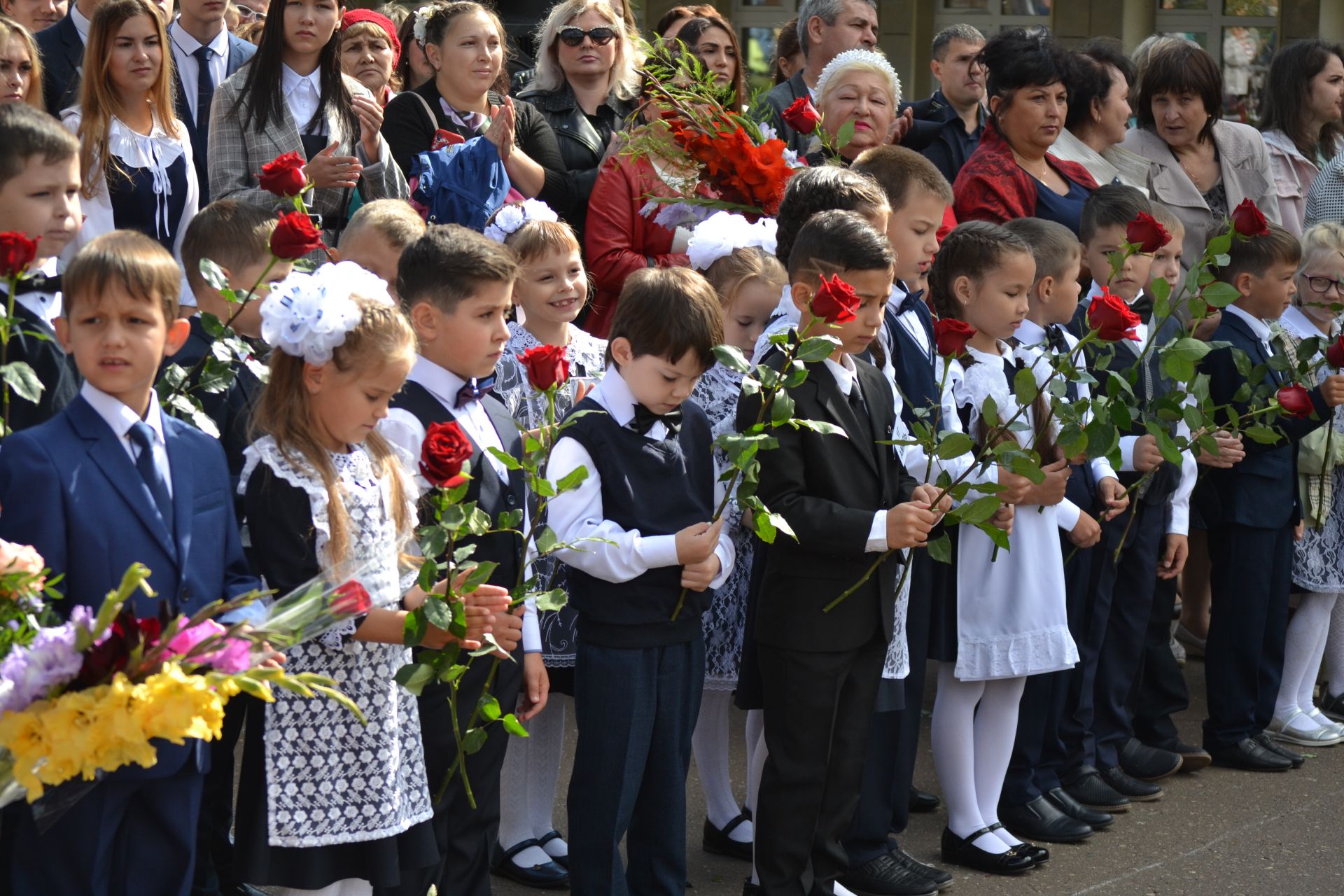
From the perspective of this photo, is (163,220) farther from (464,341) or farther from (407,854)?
(407,854)

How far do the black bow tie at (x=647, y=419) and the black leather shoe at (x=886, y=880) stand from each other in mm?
1368

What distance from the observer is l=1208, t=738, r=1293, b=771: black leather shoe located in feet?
17.3

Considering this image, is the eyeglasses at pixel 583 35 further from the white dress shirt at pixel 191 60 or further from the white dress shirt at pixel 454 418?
the white dress shirt at pixel 454 418

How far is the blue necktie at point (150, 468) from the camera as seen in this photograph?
9.34ft

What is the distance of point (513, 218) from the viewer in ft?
14.0

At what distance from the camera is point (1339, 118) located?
24.6ft

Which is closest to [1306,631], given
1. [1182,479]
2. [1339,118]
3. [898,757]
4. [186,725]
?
[1182,479]

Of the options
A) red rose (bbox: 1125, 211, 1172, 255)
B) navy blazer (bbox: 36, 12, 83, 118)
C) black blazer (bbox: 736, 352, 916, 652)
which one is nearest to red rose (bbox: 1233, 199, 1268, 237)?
red rose (bbox: 1125, 211, 1172, 255)

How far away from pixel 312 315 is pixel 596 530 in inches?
33.7

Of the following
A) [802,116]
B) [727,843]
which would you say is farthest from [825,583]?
[802,116]

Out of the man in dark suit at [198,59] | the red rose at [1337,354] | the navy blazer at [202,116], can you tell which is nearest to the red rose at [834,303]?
the red rose at [1337,354]

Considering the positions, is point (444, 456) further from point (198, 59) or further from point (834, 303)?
point (198, 59)

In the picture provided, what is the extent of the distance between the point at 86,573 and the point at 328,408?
0.57m

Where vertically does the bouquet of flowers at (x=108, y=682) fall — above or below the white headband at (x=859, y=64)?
below
